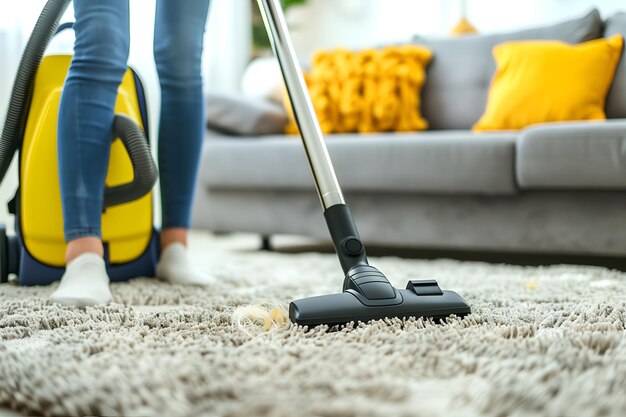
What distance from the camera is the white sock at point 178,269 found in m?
1.24

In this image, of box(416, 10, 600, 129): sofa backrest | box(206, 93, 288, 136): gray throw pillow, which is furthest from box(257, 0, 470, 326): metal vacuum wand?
box(416, 10, 600, 129): sofa backrest

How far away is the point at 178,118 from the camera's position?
1.27 m

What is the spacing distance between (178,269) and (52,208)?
24 cm

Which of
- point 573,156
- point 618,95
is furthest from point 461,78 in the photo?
point 573,156

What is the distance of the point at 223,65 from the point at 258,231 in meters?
1.45

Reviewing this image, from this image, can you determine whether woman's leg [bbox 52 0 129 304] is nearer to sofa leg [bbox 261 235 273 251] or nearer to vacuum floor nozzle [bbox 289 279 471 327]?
vacuum floor nozzle [bbox 289 279 471 327]

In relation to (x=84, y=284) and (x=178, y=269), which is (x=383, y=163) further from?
(x=84, y=284)

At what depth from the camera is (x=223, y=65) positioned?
318 cm

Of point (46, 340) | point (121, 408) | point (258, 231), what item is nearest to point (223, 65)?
point (258, 231)

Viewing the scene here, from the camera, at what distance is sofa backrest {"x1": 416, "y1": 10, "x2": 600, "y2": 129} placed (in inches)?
83.4

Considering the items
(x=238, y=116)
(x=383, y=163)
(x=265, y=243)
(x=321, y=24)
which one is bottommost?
(x=265, y=243)

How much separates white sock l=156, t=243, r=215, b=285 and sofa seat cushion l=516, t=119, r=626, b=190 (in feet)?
2.36

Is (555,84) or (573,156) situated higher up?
(555,84)

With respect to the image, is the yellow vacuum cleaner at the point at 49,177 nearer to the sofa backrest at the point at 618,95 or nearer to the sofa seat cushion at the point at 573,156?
the sofa seat cushion at the point at 573,156
